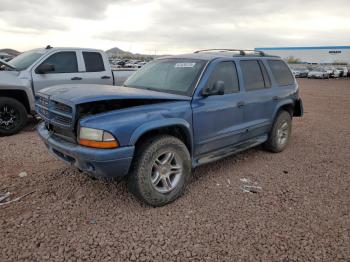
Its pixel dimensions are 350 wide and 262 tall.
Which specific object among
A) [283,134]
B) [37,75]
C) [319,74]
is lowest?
[283,134]

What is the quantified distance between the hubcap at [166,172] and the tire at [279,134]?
249 cm

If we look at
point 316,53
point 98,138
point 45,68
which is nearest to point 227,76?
point 98,138

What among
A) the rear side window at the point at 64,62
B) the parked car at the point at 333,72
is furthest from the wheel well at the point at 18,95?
the parked car at the point at 333,72

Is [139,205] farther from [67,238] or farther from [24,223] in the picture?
[24,223]

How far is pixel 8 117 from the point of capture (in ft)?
21.0

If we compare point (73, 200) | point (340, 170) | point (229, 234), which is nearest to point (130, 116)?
point (73, 200)

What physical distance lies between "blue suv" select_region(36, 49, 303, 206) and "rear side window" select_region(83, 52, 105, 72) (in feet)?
10.4

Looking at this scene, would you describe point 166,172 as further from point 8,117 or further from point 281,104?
Answer: point 8,117

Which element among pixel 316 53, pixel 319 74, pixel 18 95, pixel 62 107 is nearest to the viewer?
pixel 62 107

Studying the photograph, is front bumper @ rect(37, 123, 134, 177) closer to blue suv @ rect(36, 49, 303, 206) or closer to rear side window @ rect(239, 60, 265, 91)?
blue suv @ rect(36, 49, 303, 206)

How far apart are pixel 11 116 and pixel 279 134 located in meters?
5.45

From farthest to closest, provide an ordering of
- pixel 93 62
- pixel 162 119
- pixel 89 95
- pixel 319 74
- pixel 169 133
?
pixel 319 74 < pixel 93 62 < pixel 169 133 < pixel 162 119 < pixel 89 95

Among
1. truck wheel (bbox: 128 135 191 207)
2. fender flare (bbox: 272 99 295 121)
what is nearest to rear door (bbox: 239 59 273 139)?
fender flare (bbox: 272 99 295 121)

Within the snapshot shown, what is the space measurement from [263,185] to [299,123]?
5.07 meters
